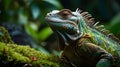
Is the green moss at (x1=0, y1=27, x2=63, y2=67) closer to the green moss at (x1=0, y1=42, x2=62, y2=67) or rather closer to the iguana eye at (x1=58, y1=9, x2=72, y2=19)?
the green moss at (x1=0, y1=42, x2=62, y2=67)

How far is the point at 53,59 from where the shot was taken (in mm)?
5684

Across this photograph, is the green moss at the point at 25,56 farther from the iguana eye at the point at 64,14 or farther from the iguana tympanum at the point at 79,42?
the iguana eye at the point at 64,14

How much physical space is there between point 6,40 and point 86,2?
1213 cm

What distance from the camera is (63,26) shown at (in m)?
5.71

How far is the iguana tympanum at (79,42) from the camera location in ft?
18.3

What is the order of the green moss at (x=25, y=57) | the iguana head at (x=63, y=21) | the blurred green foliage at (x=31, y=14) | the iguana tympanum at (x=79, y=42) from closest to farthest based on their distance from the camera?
the green moss at (x=25, y=57) → the iguana tympanum at (x=79, y=42) → the iguana head at (x=63, y=21) → the blurred green foliage at (x=31, y=14)

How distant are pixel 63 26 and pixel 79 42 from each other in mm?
329

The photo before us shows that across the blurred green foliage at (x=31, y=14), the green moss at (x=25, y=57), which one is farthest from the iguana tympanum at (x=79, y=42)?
the blurred green foliage at (x=31, y=14)

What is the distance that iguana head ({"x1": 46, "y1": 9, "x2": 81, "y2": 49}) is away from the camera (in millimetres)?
5703

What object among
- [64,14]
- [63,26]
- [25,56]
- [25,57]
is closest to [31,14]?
[64,14]

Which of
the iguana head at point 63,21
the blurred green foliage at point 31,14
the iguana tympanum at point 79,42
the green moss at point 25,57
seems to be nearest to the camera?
the green moss at point 25,57

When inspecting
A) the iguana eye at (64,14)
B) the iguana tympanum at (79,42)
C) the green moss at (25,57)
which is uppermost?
the iguana eye at (64,14)

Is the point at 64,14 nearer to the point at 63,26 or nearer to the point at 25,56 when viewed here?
the point at 63,26

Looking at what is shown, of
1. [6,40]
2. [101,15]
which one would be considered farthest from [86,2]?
[6,40]
